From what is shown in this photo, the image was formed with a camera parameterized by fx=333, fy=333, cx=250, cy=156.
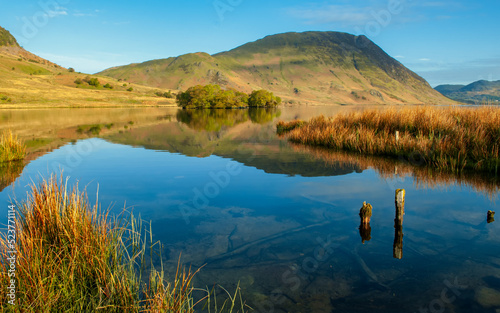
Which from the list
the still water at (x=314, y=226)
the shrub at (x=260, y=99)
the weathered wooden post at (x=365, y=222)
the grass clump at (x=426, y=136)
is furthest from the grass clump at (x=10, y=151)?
the shrub at (x=260, y=99)

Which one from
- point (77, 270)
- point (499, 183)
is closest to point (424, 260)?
point (77, 270)

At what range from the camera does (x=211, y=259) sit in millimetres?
6031

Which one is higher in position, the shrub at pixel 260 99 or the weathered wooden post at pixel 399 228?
the shrub at pixel 260 99

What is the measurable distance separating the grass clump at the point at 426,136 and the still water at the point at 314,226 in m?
0.86

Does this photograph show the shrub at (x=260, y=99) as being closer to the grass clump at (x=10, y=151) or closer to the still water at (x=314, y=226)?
the still water at (x=314, y=226)

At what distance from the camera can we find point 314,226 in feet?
25.2

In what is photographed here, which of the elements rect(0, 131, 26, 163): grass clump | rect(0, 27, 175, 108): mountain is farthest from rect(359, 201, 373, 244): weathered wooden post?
rect(0, 27, 175, 108): mountain

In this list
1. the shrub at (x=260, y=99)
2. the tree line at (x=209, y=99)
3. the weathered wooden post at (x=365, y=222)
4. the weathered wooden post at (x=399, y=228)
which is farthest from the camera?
the shrub at (x=260, y=99)

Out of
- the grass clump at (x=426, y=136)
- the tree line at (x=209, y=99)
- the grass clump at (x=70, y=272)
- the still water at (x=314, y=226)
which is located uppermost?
the tree line at (x=209, y=99)

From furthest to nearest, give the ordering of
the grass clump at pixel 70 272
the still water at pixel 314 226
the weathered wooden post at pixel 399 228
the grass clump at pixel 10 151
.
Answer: the grass clump at pixel 10 151 < the weathered wooden post at pixel 399 228 < the still water at pixel 314 226 < the grass clump at pixel 70 272

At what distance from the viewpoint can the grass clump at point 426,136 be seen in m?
12.7

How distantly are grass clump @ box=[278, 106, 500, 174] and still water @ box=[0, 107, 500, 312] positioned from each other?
857 mm

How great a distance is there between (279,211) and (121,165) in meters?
9.26

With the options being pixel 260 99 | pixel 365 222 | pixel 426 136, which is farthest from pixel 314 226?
pixel 260 99
